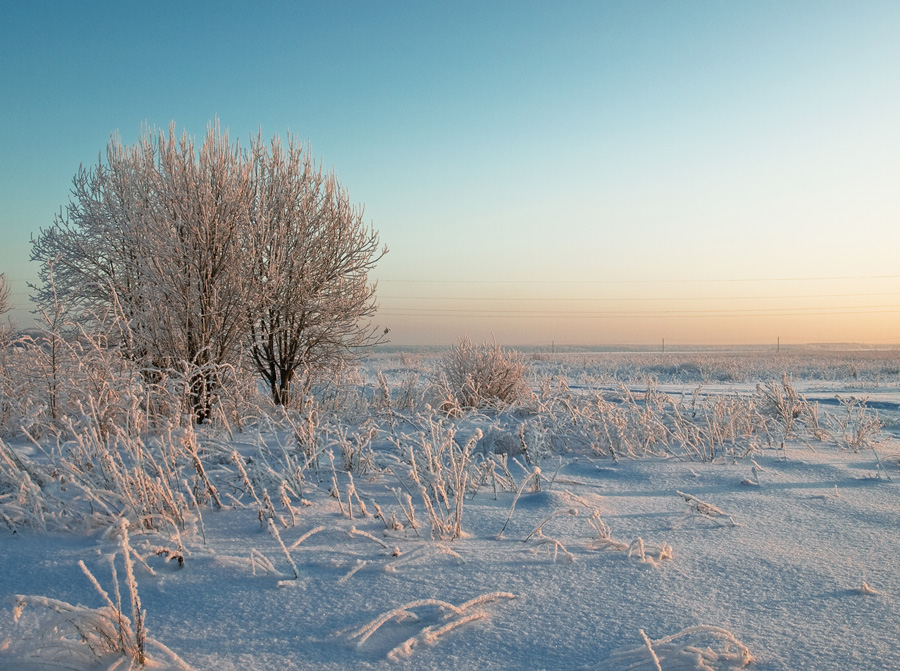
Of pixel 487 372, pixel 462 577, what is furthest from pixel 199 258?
pixel 462 577

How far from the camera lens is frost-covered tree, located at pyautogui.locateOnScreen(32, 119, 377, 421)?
6793mm

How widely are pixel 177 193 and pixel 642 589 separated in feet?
22.6

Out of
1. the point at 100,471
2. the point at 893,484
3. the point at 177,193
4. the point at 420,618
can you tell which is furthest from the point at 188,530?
the point at 177,193

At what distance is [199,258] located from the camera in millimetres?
6922

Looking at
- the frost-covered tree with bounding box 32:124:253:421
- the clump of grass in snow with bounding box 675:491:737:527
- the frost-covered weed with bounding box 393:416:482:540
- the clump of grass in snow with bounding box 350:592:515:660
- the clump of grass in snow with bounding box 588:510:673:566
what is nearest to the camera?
the clump of grass in snow with bounding box 350:592:515:660

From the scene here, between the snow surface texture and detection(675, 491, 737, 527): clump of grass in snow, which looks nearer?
the snow surface texture

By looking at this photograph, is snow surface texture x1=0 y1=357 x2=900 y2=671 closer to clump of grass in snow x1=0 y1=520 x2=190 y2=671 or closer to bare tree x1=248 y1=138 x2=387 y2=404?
clump of grass in snow x1=0 y1=520 x2=190 y2=671

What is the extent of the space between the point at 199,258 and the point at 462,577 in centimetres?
607

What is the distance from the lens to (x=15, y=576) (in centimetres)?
215

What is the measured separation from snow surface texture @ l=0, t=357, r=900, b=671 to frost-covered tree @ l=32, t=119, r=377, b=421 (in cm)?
330

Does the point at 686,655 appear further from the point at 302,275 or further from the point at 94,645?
the point at 302,275

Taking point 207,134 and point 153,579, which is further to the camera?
point 207,134

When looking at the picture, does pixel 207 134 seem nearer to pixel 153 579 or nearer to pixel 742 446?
pixel 153 579

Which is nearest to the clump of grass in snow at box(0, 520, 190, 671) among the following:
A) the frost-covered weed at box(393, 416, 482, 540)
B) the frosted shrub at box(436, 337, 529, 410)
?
the frost-covered weed at box(393, 416, 482, 540)
